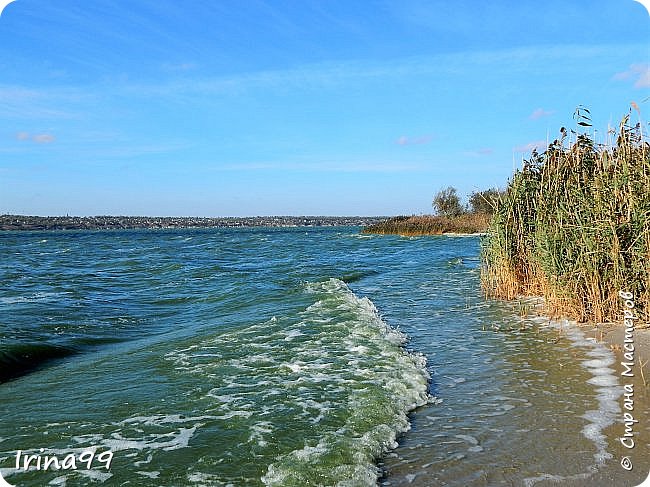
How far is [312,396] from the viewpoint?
6137 millimetres

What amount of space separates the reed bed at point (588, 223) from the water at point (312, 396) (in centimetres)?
76

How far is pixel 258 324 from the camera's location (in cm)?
1070

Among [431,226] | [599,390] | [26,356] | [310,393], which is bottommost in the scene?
[26,356]

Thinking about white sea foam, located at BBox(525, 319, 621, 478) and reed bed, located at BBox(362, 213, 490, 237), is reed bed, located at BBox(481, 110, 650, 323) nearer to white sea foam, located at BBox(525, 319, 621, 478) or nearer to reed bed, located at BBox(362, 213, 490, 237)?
white sea foam, located at BBox(525, 319, 621, 478)

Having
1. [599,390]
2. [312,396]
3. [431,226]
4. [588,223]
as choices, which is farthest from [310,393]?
[431,226]

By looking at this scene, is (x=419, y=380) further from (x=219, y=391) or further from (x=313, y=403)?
(x=219, y=391)

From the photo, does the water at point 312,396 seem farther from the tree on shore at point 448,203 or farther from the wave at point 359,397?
the tree on shore at point 448,203

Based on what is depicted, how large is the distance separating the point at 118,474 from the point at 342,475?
1.75m

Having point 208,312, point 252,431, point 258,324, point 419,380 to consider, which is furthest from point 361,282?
point 252,431

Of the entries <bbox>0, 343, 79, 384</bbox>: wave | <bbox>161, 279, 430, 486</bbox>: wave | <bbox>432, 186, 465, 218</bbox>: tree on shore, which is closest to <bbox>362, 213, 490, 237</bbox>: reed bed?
<bbox>432, 186, 465, 218</bbox>: tree on shore

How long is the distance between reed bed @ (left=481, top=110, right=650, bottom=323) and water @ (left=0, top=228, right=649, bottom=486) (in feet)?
2.50

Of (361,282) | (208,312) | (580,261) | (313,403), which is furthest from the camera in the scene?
(361,282)

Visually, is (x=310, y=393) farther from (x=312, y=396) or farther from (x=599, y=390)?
(x=599, y=390)

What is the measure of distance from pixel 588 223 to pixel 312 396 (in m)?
5.17
